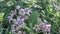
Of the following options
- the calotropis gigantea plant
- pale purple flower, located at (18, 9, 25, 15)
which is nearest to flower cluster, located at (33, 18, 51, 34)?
the calotropis gigantea plant

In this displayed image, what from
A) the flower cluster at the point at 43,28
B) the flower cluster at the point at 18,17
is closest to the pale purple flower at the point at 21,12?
the flower cluster at the point at 18,17

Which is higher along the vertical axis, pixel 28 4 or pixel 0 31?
pixel 28 4

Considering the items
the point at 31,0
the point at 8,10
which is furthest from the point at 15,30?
the point at 31,0

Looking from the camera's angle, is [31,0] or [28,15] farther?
[31,0]

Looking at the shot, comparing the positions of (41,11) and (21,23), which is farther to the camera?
(41,11)

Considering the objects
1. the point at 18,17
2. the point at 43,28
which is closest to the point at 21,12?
the point at 18,17

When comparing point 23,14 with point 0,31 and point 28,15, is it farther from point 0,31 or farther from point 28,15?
point 0,31

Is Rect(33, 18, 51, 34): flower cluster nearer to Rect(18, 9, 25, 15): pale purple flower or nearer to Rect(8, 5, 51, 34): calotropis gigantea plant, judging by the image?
Rect(8, 5, 51, 34): calotropis gigantea plant

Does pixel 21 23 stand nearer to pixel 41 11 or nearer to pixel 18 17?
pixel 18 17

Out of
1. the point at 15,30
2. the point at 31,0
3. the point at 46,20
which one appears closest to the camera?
the point at 15,30
